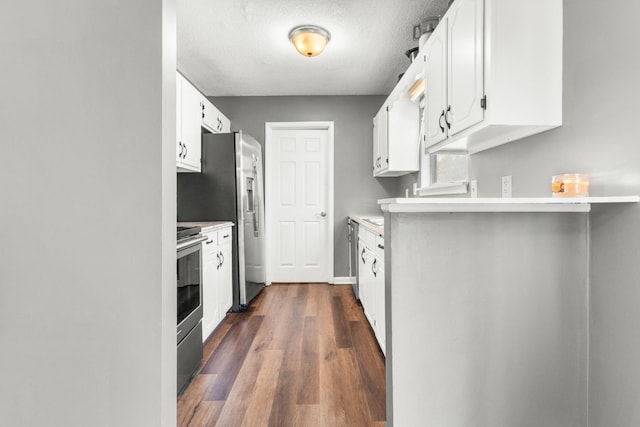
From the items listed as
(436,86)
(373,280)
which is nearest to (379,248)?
(373,280)

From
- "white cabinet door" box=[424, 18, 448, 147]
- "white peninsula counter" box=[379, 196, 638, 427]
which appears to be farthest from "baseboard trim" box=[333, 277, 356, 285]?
"white peninsula counter" box=[379, 196, 638, 427]

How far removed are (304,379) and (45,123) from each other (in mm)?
1851

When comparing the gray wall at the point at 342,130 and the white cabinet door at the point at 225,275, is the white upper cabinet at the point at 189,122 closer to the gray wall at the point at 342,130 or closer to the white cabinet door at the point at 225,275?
the white cabinet door at the point at 225,275

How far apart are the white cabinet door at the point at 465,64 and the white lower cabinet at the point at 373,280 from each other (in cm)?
88

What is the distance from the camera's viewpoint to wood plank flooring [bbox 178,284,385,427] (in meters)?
1.63

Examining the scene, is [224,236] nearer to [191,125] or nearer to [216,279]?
[216,279]

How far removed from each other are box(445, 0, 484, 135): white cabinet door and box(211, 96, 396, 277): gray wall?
252cm

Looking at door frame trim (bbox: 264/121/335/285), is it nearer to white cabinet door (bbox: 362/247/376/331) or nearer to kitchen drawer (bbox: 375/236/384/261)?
white cabinet door (bbox: 362/247/376/331)

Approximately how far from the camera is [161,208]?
0.81m

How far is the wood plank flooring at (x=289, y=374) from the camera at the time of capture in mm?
1629

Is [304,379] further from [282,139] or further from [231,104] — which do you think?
[231,104]

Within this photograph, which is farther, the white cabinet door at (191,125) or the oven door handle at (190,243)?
the white cabinet door at (191,125)

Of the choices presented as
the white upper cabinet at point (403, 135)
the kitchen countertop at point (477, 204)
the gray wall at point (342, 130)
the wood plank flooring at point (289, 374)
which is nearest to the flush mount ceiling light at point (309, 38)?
the white upper cabinet at point (403, 135)

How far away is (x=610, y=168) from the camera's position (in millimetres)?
1115
